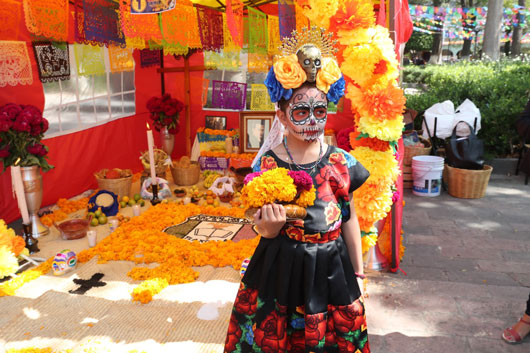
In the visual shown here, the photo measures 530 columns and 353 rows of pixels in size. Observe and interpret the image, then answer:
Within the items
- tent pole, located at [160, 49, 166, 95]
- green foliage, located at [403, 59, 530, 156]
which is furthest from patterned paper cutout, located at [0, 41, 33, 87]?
green foliage, located at [403, 59, 530, 156]

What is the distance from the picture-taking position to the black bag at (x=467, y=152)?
6812 millimetres

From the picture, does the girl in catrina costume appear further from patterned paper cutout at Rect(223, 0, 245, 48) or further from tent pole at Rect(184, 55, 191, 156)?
tent pole at Rect(184, 55, 191, 156)

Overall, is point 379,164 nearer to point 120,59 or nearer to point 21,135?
point 21,135

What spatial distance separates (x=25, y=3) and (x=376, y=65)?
364cm

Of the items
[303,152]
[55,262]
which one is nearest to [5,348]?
[55,262]

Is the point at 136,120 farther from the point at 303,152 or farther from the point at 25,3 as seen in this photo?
the point at 303,152

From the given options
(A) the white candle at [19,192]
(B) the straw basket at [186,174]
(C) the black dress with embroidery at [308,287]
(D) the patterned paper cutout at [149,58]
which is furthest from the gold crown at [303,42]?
(D) the patterned paper cutout at [149,58]

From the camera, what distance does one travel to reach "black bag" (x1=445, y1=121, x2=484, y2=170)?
6.81 metres

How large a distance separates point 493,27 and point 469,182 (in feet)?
37.0

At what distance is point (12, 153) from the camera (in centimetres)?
507

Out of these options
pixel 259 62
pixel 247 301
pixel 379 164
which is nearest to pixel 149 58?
pixel 259 62

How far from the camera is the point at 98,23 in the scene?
495 centimetres

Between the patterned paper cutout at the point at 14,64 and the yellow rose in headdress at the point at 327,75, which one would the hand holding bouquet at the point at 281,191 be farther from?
the patterned paper cutout at the point at 14,64

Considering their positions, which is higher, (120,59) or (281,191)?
(120,59)
